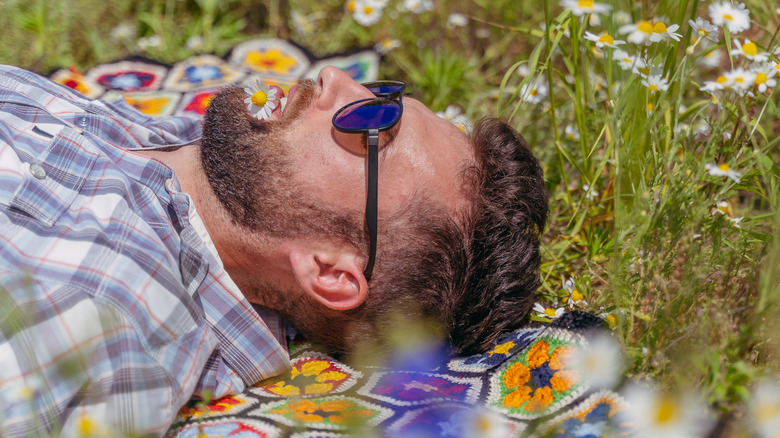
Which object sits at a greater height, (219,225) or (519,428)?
(219,225)

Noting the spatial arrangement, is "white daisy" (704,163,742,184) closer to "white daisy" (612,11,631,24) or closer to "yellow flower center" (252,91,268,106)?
"white daisy" (612,11,631,24)

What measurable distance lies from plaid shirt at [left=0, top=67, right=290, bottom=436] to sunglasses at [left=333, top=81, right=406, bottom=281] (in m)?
0.43

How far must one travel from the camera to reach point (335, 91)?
1849 millimetres

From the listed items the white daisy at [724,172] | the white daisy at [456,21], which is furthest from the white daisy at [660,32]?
the white daisy at [456,21]

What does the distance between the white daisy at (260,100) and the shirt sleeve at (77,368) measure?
2.47ft

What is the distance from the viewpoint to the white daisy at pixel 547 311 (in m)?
1.87

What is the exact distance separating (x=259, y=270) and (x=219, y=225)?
7.1 inches

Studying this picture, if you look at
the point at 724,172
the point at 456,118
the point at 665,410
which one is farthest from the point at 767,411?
the point at 456,118

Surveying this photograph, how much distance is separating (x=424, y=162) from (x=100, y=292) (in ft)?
3.00

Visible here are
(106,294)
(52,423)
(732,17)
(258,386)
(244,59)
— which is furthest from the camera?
(244,59)

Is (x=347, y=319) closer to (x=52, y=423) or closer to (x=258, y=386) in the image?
(x=258, y=386)

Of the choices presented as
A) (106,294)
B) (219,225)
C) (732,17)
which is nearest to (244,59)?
(219,225)

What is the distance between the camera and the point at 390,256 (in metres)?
1.77

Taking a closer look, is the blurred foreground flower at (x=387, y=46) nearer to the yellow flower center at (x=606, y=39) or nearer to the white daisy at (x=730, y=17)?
the yellow flower center at (x=606, y=39)
